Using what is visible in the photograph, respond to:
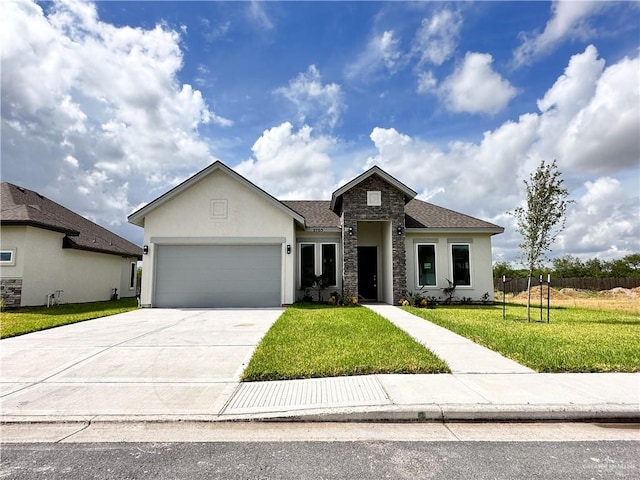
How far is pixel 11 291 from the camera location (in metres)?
Result: 14.3

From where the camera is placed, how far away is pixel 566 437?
11.8 feet

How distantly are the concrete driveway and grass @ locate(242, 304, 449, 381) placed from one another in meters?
0.46

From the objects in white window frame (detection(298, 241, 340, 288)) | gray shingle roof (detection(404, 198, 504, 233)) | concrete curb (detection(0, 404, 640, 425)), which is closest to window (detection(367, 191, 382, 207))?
gray shingle roof (detection(404, 198, 504, 233))

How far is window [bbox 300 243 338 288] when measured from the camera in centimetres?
1669

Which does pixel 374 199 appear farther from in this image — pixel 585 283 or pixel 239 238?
pixel 585 283

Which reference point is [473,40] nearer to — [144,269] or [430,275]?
[430,275]

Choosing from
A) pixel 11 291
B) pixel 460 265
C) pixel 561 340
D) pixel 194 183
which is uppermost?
pixel 194 183

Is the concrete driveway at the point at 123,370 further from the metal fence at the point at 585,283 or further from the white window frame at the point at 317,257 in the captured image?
the metal fence at the point at 585,283

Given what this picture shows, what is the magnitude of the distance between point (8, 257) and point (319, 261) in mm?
12565

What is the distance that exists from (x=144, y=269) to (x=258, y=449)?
13.4 meters

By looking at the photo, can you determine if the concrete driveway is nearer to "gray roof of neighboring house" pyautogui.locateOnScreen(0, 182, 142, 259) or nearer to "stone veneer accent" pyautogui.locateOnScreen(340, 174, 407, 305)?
"stone veneer accent" pyautogui.locateOnScreen(340, 174, 407, 305)

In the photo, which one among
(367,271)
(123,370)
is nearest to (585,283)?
(367,271)

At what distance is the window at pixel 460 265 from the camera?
655 inches

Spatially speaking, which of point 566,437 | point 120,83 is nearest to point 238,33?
point 120,83
